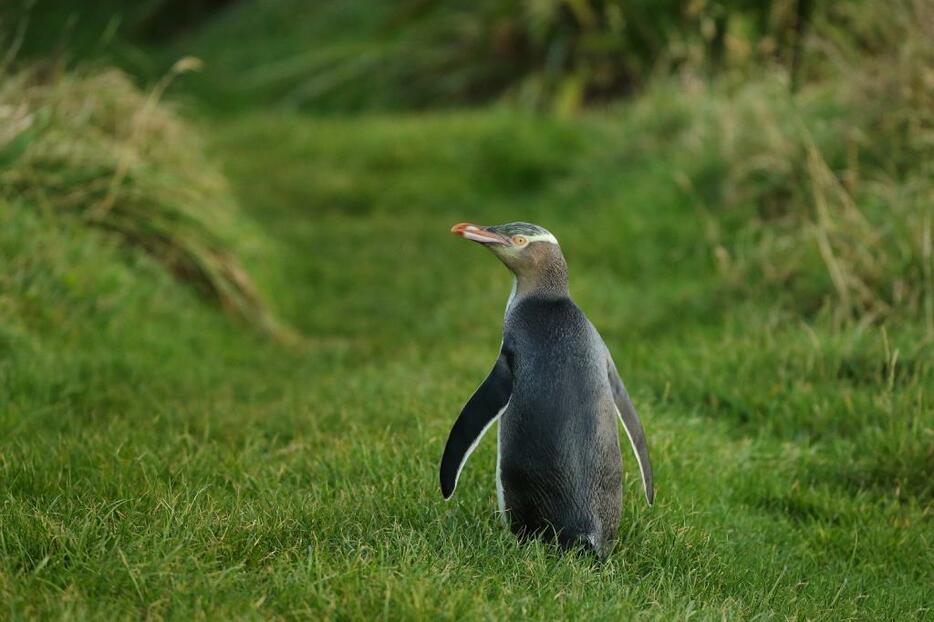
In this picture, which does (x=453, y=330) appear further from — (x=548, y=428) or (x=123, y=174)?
(x=548, y=428)

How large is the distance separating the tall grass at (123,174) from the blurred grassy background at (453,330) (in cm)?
2

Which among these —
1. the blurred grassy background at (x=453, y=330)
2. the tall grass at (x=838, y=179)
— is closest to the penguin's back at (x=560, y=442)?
the blurred grassy background at (x=453, y=330)

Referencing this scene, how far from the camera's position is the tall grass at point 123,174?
624 centimetres

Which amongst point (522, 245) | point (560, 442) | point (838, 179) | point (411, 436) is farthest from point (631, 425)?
point (838, 179)

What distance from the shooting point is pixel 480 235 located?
10.8 ft

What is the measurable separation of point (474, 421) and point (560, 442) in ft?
0.81

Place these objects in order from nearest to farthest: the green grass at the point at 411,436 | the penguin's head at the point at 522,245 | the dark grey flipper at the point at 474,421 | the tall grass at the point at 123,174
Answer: the green grass at the point at 411,436 < the dark grey flipper at the point at 474,421 < the penguin's head at the point at 522,245 < the tall grass at the point at 123,174

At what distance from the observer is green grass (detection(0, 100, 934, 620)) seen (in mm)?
2887

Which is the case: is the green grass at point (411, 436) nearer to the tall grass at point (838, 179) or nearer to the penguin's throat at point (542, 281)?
the tall grass at point (838, 179)

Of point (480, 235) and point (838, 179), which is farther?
point (838, 179)

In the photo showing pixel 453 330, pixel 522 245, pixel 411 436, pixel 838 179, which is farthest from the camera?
pixel 453 330

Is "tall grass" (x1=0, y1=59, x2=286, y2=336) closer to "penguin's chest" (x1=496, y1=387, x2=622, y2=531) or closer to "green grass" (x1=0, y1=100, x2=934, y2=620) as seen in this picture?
"green grass" (x1=0, y1=100, x2=934, y2=620)

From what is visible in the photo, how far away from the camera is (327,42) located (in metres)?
17.1

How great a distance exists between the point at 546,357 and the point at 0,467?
1.77 m
